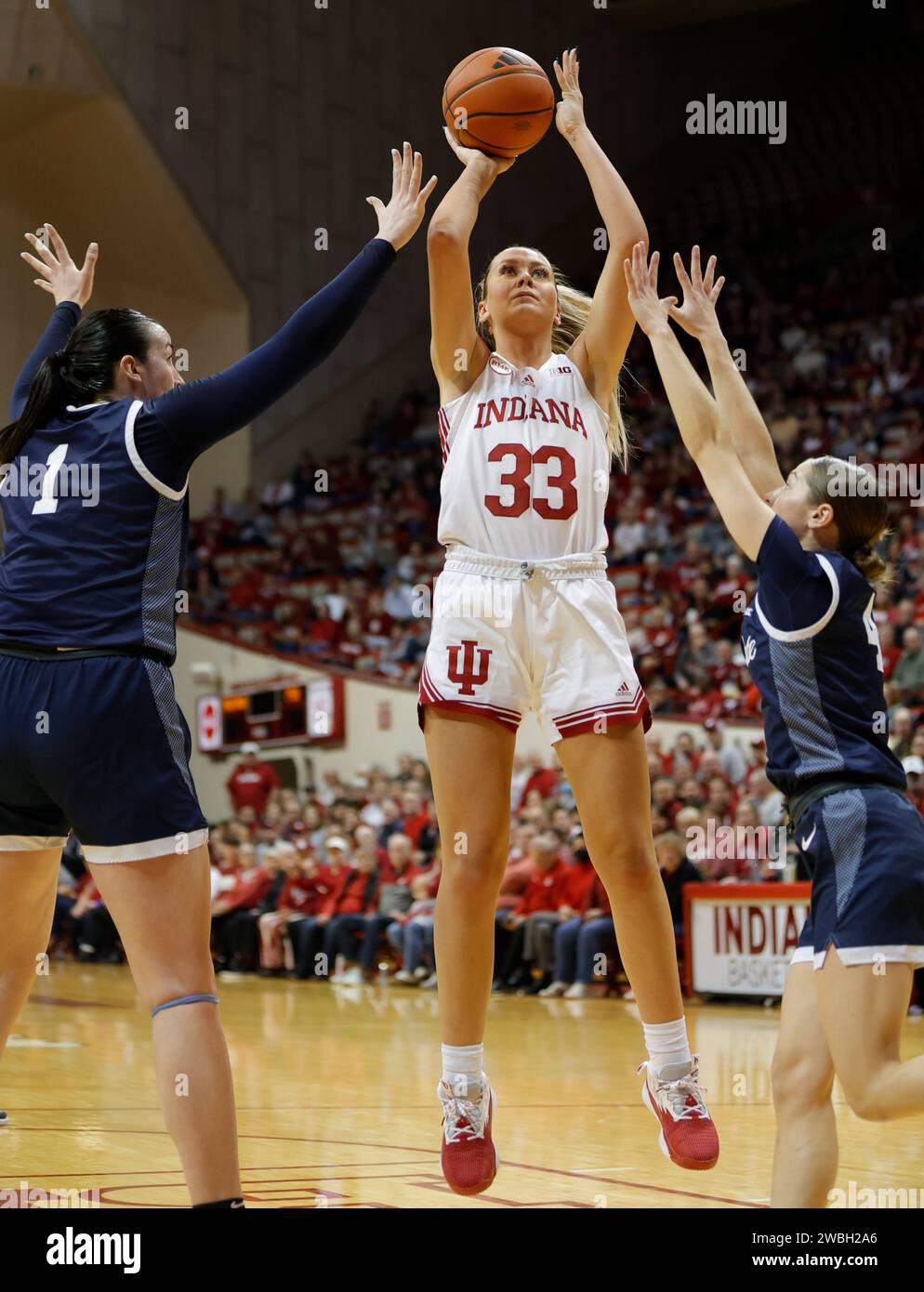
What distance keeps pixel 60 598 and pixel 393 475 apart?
20605mm

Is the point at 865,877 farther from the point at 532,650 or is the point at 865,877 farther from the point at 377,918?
the point at 377,918

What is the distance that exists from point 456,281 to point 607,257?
0.52 metres

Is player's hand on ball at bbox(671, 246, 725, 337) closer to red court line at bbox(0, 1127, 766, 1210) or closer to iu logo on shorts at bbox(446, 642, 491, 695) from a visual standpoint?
iu logo on shorts at bbox(446, 642, 491, 695)

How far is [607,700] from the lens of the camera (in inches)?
169

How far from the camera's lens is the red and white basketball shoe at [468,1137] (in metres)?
4.14

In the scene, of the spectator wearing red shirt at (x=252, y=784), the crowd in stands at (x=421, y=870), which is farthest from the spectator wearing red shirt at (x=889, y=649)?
the spectator wearing red shirt at (x=252, y=784)

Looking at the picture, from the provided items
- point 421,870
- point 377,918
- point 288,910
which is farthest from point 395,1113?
point 288,910

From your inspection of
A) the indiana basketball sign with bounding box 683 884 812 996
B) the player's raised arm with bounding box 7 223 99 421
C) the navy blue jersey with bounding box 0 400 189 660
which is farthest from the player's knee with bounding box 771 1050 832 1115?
the indiana basketball sign with bounding box 683 884 812 996

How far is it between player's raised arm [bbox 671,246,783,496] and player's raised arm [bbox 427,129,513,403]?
588mm

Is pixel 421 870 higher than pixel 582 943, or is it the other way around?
pixel 421 870

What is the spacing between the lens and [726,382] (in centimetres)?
444

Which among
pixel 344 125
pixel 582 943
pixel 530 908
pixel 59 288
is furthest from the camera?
pixel 344 125

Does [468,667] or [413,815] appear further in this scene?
[413,815]
